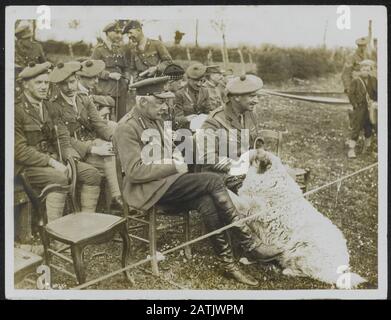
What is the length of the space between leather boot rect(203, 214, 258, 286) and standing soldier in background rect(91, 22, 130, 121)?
92 centimetres

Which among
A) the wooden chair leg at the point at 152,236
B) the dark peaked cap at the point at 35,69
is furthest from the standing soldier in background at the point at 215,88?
the dark peaked cap at the point at 35,69

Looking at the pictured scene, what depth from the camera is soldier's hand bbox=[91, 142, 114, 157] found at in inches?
141

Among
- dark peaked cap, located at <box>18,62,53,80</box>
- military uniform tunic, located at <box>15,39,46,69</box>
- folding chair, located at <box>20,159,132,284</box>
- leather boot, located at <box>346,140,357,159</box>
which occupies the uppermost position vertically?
military uniform tunic, located at <box>15,39,46,69</box>

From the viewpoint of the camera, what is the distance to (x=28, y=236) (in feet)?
11.8

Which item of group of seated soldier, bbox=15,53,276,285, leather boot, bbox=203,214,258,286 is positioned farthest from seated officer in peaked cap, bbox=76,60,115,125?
leather boot, bbox=203,214,258,286

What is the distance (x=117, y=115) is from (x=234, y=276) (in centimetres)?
131

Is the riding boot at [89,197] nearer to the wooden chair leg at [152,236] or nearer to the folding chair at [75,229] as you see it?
the folding chair at [75,229]

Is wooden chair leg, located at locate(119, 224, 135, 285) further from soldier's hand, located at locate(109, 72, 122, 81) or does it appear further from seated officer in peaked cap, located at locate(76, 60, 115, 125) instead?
soldier's hand, located at locate(109, 72, 122, 81)

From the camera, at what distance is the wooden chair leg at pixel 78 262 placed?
11.3 feet

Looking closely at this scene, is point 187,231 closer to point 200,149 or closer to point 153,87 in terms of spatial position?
point 200,149

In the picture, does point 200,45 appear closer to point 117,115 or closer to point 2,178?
point 117,115

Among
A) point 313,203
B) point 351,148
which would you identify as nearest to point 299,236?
point 313,203
